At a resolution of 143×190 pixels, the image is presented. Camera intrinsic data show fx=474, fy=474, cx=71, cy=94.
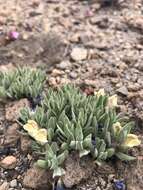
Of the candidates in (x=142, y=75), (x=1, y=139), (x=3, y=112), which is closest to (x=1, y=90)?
(x=3, y=112)

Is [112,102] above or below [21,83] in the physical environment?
below

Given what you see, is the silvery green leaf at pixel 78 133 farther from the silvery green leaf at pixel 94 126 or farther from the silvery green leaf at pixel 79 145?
the silvery green leaf at pixel 94 126

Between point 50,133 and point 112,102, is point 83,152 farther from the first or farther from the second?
point 112,102

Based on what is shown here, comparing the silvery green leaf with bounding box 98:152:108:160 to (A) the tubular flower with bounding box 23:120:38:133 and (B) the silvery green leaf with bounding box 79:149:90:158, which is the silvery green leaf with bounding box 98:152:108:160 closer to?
(B) the silvery green leaf with bounding box 79:149:90:158

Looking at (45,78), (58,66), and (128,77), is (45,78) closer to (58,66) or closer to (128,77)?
(58,66)

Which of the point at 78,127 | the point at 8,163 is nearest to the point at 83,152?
the point at 78,127

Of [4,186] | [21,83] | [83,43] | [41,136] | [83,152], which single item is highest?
[83,43]
